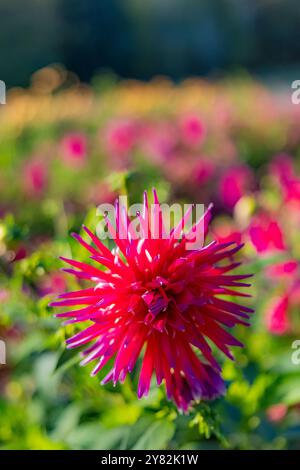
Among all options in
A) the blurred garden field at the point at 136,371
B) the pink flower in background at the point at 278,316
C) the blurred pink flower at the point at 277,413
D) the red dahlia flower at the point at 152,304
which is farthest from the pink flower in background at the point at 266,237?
the red dahlia flower at the point at 152,304

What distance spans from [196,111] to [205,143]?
61 centimetres

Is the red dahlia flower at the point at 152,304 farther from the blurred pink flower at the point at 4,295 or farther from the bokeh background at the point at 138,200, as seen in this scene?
the blurred pink flower at the point at 4,295

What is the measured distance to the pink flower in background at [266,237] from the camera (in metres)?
1.27

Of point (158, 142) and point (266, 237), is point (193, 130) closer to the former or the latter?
point (158, 142)

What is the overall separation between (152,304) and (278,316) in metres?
0.67

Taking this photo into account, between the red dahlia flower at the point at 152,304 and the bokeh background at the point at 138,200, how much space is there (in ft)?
0.41

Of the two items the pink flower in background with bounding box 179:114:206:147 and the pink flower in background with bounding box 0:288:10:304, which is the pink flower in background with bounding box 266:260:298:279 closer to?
the pink flower in background with bounding box 0:288:10:304

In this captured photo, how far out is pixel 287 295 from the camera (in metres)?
1.45

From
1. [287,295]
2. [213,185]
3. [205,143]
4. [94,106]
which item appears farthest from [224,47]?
[287,295]

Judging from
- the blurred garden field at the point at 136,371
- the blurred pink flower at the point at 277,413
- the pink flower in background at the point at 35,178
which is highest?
the pink flower in background at the point at 35,178

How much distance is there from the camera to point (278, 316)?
143cm

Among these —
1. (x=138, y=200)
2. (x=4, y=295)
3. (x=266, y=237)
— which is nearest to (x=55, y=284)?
(x=4, y=295)

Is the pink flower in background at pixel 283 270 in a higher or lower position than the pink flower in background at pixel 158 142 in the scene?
lower
